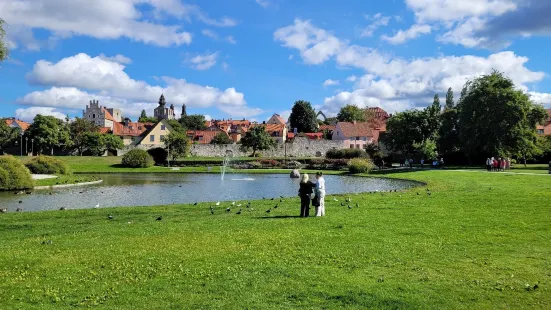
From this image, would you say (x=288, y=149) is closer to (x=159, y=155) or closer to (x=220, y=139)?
(x=220, y=139)

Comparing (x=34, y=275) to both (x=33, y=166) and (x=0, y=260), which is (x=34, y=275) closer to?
(x=0, y=260)

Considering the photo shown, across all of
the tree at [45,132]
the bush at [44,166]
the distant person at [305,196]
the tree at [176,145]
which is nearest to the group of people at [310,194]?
the distant person at [305,196]

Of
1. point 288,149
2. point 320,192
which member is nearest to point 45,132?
point 288,149

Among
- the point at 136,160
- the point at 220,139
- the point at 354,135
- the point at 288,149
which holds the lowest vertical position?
the point at 136,160

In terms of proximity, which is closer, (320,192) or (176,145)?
(320,192)

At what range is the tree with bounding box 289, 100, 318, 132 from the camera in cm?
12300

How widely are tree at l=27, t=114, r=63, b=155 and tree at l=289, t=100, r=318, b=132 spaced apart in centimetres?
6027

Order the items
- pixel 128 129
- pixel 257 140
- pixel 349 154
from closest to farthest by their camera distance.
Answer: pixel 349 154, pixel 257 140, pixel 128 129

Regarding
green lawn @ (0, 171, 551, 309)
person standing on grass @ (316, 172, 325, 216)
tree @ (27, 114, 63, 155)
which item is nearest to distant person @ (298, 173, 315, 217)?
person standing on grass @ (316, 172, 325, 216)

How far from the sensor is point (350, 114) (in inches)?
4978

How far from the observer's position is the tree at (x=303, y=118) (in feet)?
404

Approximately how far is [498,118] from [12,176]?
4768cm

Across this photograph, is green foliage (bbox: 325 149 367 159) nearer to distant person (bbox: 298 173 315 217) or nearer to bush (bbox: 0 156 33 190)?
bush (bbox: 0 156 33 190)

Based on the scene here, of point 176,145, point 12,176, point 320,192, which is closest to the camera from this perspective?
point 320,192
